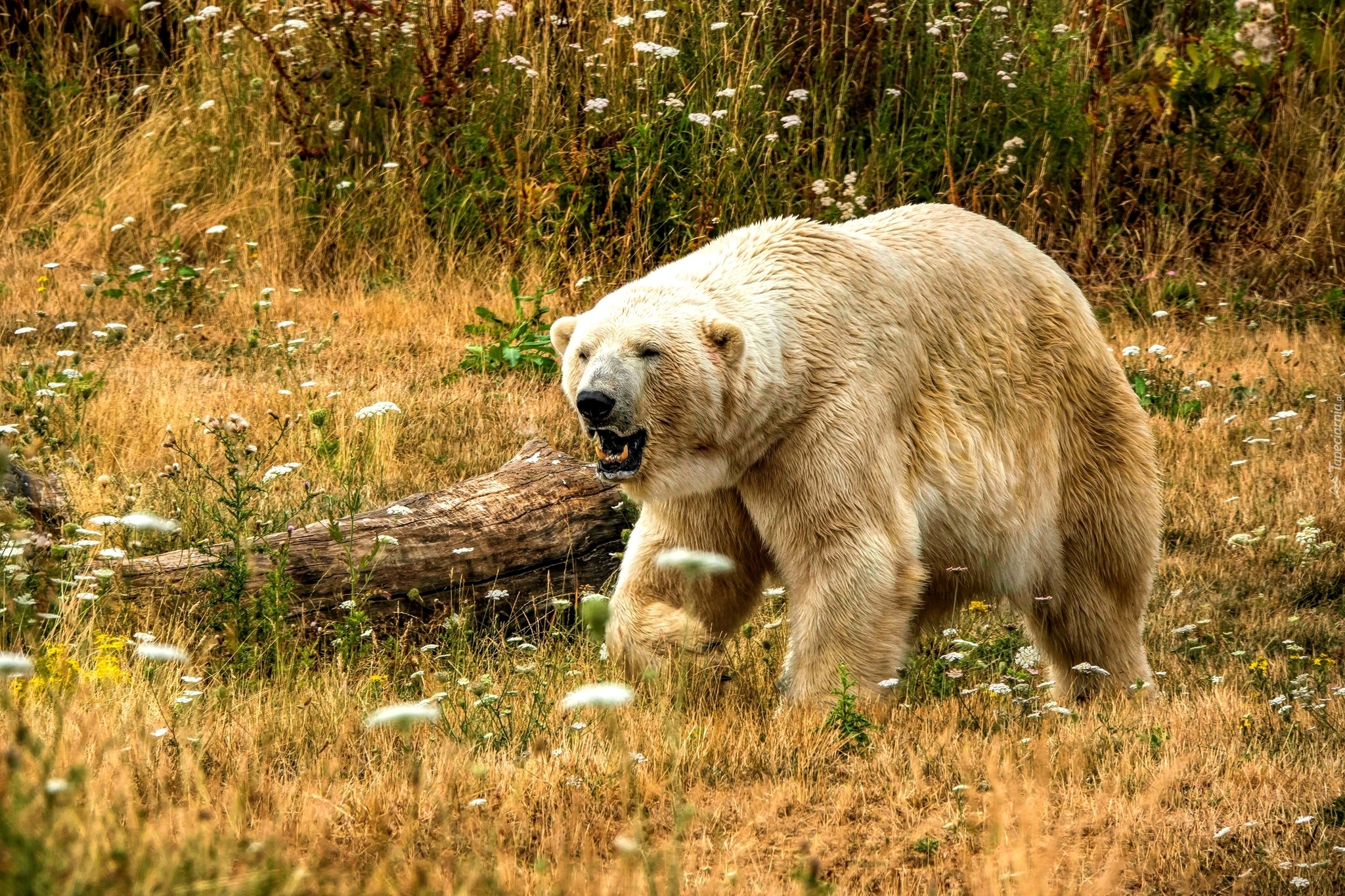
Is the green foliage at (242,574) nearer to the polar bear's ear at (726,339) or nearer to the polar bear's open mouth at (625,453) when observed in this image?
→ the polar bear's open mouth at (625,453)

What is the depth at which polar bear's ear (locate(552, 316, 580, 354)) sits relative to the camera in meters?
4.75

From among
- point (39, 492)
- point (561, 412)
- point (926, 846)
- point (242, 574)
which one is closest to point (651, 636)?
point (242, 574)

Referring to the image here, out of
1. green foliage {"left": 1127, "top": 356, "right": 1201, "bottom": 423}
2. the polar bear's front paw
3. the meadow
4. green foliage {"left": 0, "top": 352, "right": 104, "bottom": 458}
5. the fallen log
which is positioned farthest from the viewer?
green foliage {"left": 1127, "top": 356, "right": 1201, "bottom": 423}

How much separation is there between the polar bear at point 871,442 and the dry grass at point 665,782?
313 millimetres

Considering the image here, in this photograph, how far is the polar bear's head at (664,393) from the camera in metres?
4.34

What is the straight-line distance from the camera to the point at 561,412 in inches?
295

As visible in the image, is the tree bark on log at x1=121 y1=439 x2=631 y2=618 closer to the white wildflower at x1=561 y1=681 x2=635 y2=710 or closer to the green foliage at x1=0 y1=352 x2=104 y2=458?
the green foliage at x1=0 y1=352 x2=104 y2=458

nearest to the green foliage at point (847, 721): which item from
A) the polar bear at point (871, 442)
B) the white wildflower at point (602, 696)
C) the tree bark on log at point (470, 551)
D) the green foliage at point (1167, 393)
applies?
the polar bear at point (871, 442)

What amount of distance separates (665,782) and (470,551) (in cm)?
163

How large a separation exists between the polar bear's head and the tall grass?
447 centimetres

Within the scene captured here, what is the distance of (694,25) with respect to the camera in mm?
9383

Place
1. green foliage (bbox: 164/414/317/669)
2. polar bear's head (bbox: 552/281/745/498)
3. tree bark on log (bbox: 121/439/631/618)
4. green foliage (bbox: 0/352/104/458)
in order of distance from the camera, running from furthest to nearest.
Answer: green foliage (bbox: 0/352/104/458) < tree bark on log (bbox: 121/439/631/618) < green foliage (bbox: 164/414/317/669) < polar bear's head (bbox: 552/281/745/498)

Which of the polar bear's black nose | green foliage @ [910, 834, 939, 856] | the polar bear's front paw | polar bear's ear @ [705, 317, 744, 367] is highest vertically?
polar bear's ear @ [705, 317, 744, 367]

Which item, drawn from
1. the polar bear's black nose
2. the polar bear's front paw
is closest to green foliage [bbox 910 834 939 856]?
the polar bear's front paw
